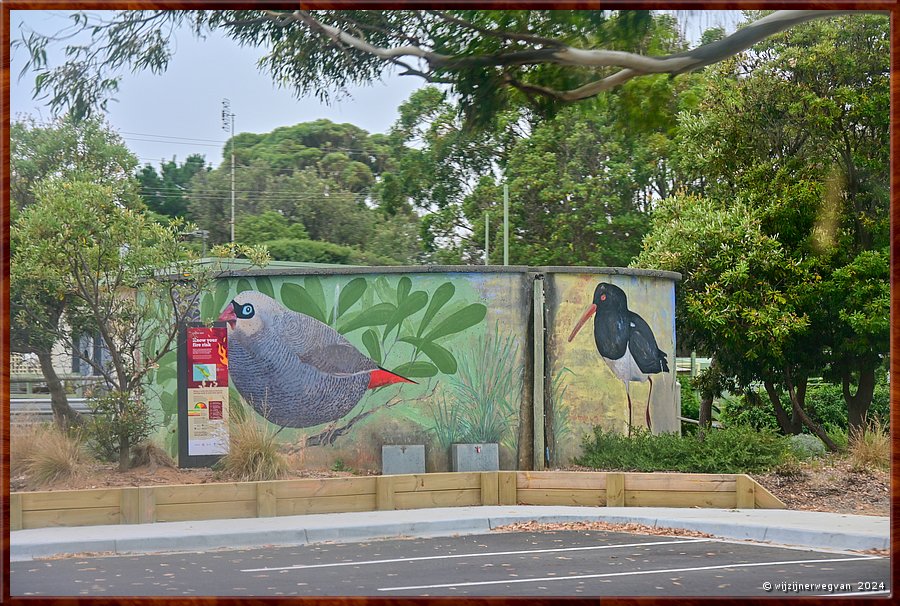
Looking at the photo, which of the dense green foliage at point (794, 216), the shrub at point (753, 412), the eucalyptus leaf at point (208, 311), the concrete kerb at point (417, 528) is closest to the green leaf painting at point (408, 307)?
the eucalyptus leaf at point (208, 311)

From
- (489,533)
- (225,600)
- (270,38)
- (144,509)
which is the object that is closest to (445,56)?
(270,38)

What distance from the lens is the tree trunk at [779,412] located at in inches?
851

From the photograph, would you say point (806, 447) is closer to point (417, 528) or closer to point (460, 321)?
point (460, 321)

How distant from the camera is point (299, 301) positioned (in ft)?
51.1

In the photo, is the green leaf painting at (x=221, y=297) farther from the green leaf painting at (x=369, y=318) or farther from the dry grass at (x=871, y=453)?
the dry grass at (x=871, y=453)

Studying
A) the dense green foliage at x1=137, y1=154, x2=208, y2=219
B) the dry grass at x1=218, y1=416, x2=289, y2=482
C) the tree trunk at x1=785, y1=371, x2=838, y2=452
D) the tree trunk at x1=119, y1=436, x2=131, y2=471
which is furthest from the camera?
the dense green foliage at x1=137, y1=154, x2=208, y2=219

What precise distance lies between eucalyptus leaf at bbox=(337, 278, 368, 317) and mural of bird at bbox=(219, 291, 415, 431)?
38cm

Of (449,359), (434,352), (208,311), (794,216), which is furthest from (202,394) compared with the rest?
(794,216)

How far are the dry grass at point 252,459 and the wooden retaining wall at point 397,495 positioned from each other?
79 centimetres

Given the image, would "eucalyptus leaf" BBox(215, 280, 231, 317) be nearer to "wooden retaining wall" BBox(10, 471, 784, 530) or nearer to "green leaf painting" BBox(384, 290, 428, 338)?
"green leaf painting" BBox(384, 290, 428, 338)

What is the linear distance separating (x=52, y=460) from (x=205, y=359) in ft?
9.40

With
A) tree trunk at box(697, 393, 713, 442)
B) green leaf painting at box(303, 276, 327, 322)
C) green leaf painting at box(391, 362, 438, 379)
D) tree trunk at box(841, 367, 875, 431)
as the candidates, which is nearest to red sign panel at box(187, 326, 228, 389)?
green leaf painting at box(303, 276, 327, 322)

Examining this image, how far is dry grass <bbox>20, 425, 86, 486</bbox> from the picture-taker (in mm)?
13180

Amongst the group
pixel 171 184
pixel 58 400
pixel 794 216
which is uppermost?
pixel 171 184
